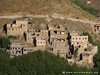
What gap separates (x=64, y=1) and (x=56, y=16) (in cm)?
880

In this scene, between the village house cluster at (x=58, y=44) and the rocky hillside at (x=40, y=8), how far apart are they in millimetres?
11554

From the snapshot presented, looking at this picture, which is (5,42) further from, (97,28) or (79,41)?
(97,28)

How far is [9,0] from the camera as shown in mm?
152875

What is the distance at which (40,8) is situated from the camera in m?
148

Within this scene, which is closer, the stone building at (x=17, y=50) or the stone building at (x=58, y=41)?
the stone building at (x=17, y=50)

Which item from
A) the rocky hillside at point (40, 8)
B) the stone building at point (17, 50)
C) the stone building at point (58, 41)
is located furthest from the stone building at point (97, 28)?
the stone building at point (17, 50)

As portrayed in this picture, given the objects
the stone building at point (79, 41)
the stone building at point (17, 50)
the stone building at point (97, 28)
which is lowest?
the stone building at point (17, 50)

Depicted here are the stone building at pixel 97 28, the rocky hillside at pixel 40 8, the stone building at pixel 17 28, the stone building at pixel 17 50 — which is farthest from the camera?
the rocky hillside at pixel 40 8

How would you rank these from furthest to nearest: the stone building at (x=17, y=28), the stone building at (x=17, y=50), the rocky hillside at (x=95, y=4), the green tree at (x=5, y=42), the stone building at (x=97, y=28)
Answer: the rocky hillside at (x=95, y=4)
the stone building at (x=97, y=28)
the stone building at (x=17, y=28)
the green tree at (x=5, y=42)
the stone building at (x=17, y=50)

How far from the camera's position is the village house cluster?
13112cm

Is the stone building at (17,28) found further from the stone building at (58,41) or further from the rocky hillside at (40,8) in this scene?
the rocky hillside at (40,8)

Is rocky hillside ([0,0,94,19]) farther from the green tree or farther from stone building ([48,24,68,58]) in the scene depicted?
the green tree

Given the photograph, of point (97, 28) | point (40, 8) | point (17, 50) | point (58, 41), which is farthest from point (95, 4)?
point (17, 50)

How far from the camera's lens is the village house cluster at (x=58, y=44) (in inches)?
5162
